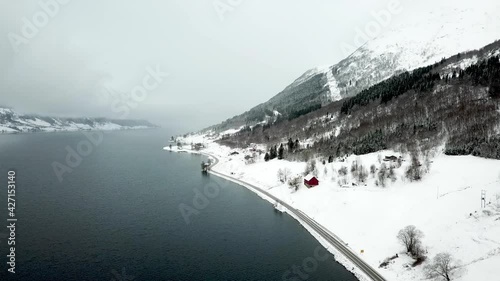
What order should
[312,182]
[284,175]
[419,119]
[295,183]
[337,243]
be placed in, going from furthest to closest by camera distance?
1. [419,119]
2. [284,175]
3. [295,183]
4. [312,182]
5. [337,243]

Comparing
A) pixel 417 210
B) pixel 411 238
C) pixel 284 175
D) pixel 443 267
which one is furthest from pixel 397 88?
pixel 443 267

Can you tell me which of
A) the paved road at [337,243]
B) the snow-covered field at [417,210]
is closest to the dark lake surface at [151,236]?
the paved road at [337,243]

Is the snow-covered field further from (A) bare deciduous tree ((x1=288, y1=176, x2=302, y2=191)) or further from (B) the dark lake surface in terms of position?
(B) the dark lake surface

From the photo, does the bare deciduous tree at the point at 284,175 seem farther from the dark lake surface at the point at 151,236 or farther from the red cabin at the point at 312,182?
the red cabin at the point at 312,182

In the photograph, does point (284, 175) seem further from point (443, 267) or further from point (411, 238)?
point (443, 267)

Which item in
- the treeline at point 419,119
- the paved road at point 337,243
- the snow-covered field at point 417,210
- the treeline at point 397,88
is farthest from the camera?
the treeline at point 397,88

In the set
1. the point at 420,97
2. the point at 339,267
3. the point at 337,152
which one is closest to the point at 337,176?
the point at 337,152
